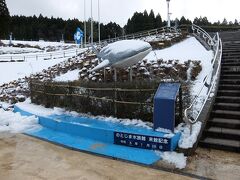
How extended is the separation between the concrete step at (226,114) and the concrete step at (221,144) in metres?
1.12

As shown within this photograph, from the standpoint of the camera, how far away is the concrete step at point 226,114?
9188 mm

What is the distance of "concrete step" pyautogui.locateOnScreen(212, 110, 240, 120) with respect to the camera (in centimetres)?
919

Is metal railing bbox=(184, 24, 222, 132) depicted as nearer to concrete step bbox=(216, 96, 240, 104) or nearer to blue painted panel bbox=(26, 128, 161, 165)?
concrete step bbox=(216, 96, 240, 104)

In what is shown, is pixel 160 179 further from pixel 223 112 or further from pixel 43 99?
pixel 43 99

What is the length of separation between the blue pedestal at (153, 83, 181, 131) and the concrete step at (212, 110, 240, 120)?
1649 mm

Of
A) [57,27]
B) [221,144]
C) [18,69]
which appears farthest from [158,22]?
[221,144]

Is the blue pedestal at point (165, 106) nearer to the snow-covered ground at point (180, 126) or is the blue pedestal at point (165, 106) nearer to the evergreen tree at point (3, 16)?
the snow-covered ground at point (180, 126)

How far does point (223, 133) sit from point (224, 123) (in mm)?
538

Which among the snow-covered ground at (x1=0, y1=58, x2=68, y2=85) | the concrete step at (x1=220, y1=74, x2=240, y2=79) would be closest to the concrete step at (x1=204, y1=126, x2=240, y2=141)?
the concrete step at (x1=220, y1=74, x2=240, y2=79)

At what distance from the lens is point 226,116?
9.33 metres

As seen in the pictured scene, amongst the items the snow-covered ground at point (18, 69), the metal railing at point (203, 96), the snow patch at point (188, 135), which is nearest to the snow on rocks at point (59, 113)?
the snow patch at point (188, 135)

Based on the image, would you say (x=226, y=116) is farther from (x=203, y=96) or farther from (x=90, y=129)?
(x=90, y=129)

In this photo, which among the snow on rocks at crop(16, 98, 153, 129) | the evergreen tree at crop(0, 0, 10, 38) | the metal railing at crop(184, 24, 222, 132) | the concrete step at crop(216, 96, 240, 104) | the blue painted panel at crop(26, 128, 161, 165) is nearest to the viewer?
the blue painted panel at crop(26, 128, 161, 165)

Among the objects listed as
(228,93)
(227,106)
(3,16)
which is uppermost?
(3,16)
